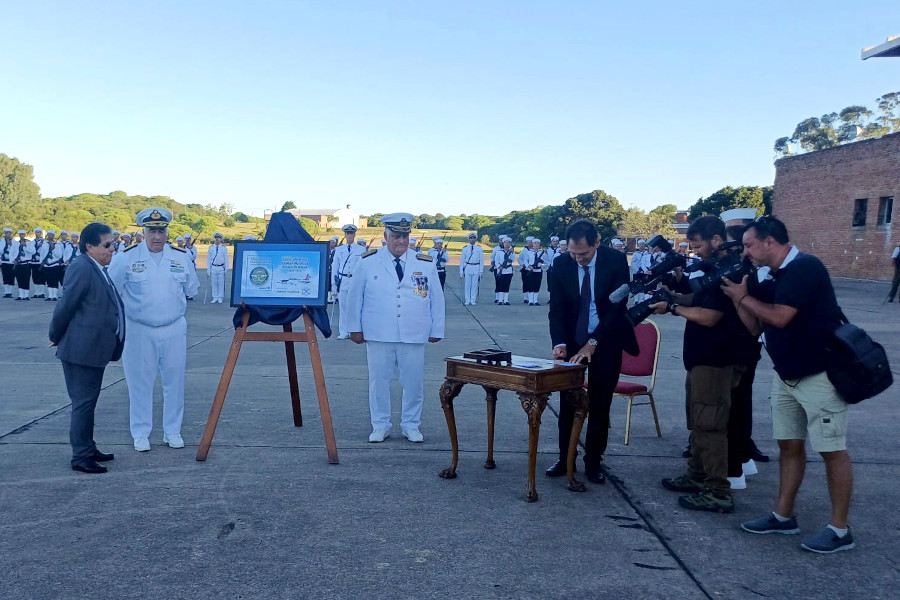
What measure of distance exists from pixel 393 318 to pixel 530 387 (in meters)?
1.85

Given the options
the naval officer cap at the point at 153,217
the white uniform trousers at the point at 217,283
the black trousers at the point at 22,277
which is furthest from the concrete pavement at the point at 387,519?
the black trousers at the point at 22,277

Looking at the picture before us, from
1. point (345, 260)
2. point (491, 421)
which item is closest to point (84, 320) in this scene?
point (491, 421)

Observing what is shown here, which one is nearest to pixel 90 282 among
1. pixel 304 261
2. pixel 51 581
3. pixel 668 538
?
pixel 304 261

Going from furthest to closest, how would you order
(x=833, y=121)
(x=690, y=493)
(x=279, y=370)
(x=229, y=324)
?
(x=833, y=121) → (x=229, y=324) → (x=279, y=370) → (x=690, y=493)

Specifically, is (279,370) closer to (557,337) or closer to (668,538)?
(557,337)

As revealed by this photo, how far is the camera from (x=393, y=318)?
634 centimetres

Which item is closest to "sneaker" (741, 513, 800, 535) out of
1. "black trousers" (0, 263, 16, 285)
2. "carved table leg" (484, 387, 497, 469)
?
"carved table leg" (484, 387, 497, 469)

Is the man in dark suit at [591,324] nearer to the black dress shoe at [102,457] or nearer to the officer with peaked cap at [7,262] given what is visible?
the black dress shoe at [102,457]

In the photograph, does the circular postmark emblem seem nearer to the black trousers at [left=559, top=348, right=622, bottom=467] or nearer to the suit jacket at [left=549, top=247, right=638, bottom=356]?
the suit jacket at [left=549, top=247, right=638, bottom=356]

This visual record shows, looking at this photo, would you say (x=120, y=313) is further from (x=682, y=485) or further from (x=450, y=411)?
(x=682, y=485)

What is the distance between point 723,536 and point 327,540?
2.25 m

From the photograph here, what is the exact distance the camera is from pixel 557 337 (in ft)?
17.8

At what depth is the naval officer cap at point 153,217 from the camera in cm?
599

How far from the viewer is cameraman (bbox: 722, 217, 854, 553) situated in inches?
160
